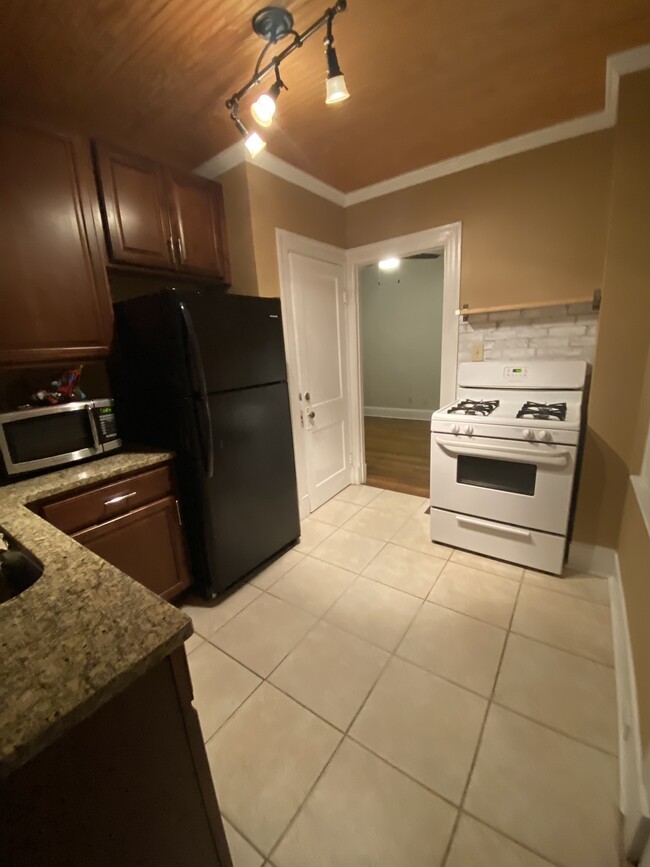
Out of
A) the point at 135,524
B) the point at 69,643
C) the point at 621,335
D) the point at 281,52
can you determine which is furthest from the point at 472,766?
the point at 281,52

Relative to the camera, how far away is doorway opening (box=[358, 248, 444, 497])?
5.21 metres

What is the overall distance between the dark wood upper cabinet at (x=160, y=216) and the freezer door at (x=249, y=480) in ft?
2.99

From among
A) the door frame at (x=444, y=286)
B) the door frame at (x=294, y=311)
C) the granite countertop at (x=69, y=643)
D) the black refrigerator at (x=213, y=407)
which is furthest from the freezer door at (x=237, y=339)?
the door frame at (x=444, y=286)

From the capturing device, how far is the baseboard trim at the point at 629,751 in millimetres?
946

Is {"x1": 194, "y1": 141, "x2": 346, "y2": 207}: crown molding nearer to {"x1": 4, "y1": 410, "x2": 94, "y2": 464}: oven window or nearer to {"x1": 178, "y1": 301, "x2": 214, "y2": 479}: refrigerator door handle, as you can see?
{"x1": 178, "y1": 301, "x2": 214, "y2": 479}: refrigerator door handle

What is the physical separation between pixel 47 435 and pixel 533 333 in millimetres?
2795

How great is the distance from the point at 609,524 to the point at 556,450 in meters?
0.57

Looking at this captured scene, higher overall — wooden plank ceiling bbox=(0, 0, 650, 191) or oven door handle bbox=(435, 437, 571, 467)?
wooden plank ceiling bbox=(0, 0, 650, 191)

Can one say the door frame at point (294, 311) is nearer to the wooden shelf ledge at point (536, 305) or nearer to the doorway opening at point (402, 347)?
the wooden shelf ledge at point (536, 305)

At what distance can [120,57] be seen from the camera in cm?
141

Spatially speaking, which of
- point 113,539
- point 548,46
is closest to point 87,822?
point 113,539

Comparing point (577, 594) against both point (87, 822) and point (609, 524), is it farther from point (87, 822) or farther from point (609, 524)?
point (87, 822)

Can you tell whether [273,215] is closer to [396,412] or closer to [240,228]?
[240,228]

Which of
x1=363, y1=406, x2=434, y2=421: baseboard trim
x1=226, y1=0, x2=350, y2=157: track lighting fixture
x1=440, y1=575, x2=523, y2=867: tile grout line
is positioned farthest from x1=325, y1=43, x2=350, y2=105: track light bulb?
x1=363, y1=406, x2=434, y2=421: baseboard trim
